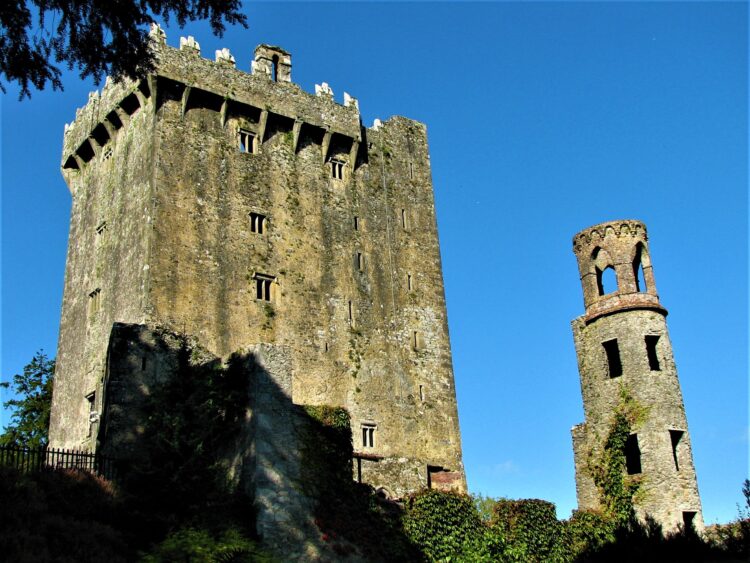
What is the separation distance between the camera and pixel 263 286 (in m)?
30.8

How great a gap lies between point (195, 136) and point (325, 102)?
5974 millimetres

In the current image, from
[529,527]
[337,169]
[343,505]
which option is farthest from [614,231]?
[343,505]

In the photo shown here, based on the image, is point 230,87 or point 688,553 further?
point 230,87

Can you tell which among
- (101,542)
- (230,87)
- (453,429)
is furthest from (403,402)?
(101,542)

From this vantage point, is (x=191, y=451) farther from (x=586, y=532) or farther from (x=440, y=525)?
(x=586, y=532)

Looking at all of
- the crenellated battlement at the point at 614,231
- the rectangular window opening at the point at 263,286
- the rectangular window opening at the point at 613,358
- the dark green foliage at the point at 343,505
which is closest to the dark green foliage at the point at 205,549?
the dark green foliage at the point at 343,505

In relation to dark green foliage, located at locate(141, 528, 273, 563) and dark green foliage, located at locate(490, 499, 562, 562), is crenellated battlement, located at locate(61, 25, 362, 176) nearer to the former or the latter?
dark green foliage, located at locate(490, 499, 562, 562)

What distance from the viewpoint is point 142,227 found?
1157 inches

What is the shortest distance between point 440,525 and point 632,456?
33.4 feet

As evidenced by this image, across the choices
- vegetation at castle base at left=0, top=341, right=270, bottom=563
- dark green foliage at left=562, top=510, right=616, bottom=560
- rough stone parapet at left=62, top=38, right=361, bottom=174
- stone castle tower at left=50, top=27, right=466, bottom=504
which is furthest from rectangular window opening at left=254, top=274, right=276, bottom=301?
dark green foliage at left=562, top=510, right=616, bottom=560

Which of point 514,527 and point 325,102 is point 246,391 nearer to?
point 514,527

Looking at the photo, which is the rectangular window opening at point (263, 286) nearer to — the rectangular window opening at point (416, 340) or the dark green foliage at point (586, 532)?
the rectangular window opening at point (416, 340)

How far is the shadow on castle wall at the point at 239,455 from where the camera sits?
68.9ft

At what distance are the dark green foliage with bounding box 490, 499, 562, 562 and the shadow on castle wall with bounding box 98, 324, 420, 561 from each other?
4262 mm
